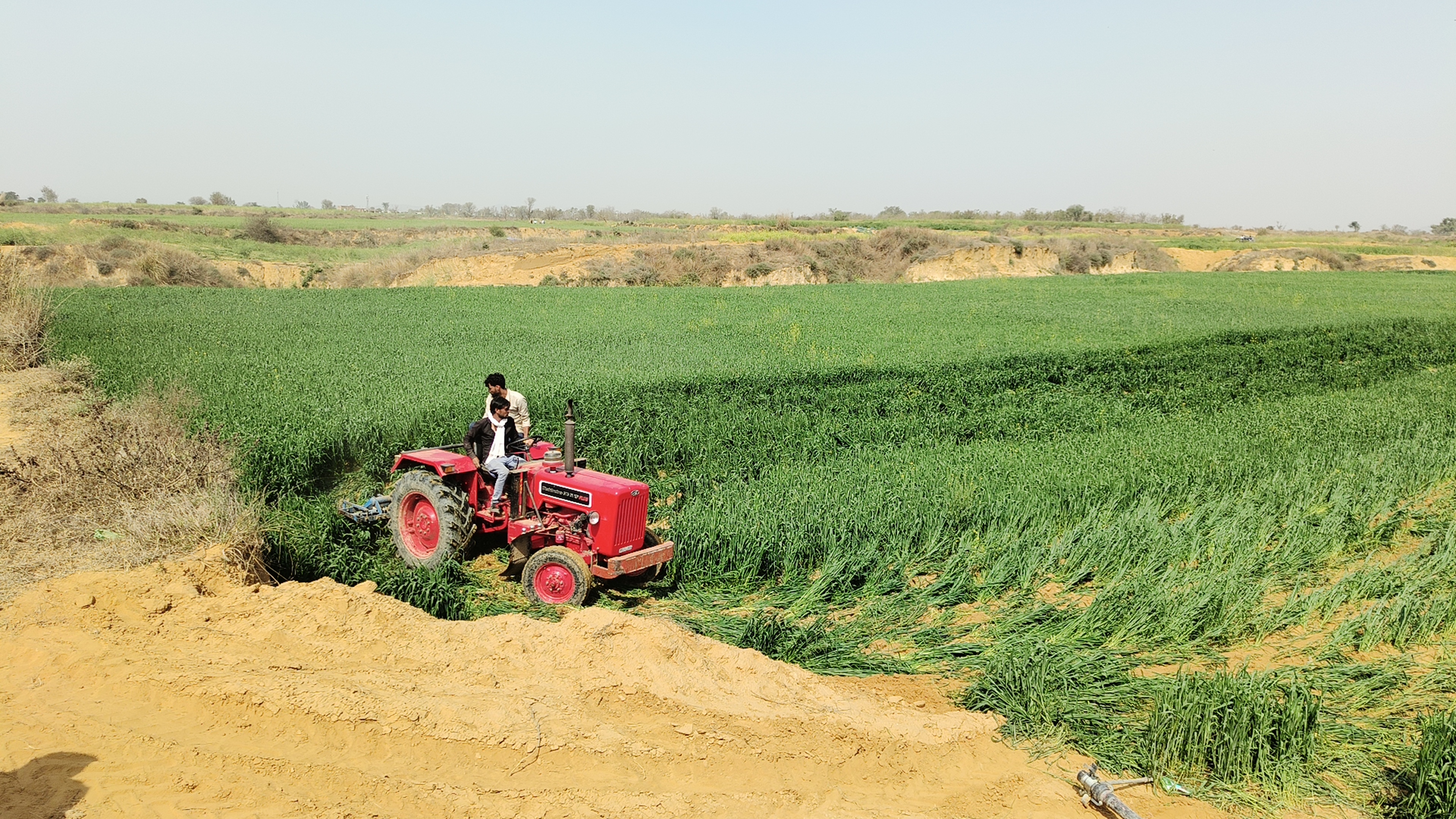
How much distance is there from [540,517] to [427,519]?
3.93ft

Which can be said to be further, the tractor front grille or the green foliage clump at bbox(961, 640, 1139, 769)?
the tractor front grille

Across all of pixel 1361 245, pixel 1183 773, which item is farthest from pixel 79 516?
pixel 1361 245

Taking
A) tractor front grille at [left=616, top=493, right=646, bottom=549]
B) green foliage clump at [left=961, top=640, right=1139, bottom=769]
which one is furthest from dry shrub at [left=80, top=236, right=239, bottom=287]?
green foliage clump at [left=961, top=640, right=1139, bottom=769]

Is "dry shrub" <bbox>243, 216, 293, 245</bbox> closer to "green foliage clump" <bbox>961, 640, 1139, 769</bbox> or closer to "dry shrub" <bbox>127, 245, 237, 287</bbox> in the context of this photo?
"dry shrub" <bbox>127, 245, 237, 287</bbox>

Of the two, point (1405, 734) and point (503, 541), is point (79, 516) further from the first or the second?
point (1405, 734)

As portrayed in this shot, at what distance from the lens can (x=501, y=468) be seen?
7410 millimetres

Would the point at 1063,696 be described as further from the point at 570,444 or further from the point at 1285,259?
the point at 1285,259

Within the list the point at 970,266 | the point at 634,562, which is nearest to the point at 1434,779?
the point at 634,562

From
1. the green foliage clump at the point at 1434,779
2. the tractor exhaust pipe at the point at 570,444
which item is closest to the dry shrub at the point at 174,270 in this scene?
the tractor exhaust pipe at the point at 570,444

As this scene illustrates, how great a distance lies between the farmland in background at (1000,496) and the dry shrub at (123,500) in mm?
438

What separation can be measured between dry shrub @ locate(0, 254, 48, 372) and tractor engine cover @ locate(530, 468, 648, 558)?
13154 millimetres

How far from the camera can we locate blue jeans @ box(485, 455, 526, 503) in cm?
741

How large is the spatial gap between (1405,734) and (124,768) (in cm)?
750

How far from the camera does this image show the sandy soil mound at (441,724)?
14.4 feet
